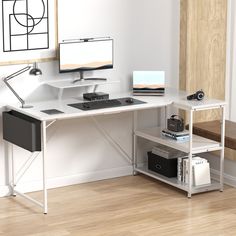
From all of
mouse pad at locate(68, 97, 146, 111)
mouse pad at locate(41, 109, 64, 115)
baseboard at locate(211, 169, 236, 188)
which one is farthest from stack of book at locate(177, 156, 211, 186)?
mouse pad at locate(41, 109, 64, 115)

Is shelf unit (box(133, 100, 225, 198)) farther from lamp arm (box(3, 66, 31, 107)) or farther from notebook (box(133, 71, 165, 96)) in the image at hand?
lamp arm (box(3, 66, 31, 107))

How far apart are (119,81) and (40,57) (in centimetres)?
70

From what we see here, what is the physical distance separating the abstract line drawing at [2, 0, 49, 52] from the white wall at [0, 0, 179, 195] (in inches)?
5.7

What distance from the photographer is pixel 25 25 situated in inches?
212

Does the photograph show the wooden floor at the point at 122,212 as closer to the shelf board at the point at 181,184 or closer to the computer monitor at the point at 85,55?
the shelf board at the point at 181,184

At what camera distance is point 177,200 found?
215 inches

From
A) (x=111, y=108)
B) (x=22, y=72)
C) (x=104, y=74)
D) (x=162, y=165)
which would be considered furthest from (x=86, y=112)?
(x=162, y=165)

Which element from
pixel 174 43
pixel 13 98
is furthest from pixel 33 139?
pixel 174 43

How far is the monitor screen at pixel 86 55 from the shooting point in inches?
217

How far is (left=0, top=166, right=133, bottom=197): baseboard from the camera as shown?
5613mm

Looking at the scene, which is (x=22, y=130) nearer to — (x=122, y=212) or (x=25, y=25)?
(x=25, y=25)

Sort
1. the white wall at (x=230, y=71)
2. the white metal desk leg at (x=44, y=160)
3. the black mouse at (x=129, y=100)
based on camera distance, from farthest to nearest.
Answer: the white wall at (x=230, y=71) < the black mouse at (x=129, y=100) < the white metal desk leg at (x=44, y=160)

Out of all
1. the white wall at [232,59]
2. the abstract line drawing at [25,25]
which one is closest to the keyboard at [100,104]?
the abstract line drawing at [25,25]

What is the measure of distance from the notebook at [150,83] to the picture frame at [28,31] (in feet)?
2.35
